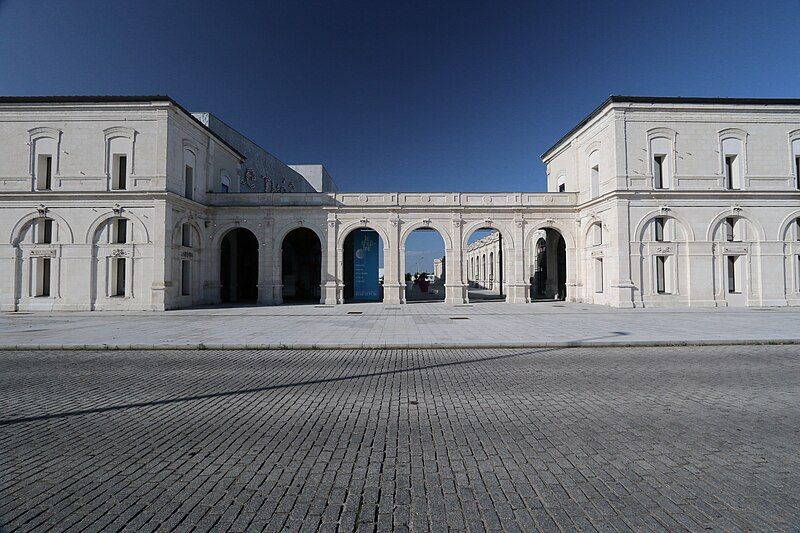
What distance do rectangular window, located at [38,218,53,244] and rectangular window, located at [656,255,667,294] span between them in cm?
3699

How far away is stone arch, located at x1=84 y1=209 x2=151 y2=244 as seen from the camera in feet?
74.9

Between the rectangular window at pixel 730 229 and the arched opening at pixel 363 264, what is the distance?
2329cm

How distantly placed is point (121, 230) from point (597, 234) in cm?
3086

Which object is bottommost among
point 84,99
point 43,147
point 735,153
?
point 735,153

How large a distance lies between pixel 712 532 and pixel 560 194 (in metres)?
28.9

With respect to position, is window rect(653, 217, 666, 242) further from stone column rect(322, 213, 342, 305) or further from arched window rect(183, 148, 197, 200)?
arched window rect(183, 148, 197, 200)

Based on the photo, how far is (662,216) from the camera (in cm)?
2408

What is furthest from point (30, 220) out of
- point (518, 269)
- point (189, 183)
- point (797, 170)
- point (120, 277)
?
point (797, 170)

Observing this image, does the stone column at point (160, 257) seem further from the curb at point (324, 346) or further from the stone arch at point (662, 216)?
the stone arch at point (662, 216)

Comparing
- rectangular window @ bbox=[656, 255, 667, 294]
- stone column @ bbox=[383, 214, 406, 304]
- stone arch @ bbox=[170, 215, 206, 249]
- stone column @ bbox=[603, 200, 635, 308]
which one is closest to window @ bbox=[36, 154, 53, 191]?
stone arch @ bbox=[170, 215, 206, 249]

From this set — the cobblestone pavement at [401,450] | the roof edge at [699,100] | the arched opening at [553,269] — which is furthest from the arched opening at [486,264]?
the cobblestone pavement at [401,450]

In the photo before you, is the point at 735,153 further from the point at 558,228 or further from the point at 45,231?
the point at 45,231

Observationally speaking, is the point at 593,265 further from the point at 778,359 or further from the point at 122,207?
the point at 122,207

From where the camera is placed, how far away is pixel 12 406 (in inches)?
230
